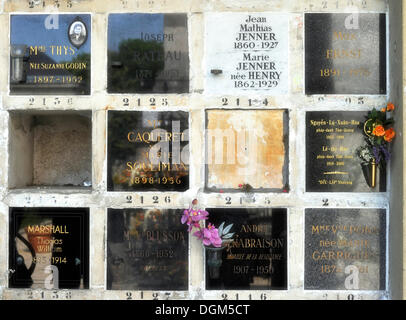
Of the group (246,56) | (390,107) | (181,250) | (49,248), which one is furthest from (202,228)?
(390,107)

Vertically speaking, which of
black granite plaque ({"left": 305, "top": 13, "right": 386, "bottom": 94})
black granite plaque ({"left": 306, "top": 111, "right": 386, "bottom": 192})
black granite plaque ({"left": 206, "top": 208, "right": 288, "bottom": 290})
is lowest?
black granite plaque ({"left": 206, "top": 208, "right": 288, "bottom": 290})

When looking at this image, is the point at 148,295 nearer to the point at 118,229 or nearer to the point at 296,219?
the point at 118,229

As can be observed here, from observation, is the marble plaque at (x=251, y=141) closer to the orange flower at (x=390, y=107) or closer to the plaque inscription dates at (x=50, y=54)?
the orange flower at (x=390, y=107)

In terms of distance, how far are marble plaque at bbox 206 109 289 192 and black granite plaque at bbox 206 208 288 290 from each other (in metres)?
0.33

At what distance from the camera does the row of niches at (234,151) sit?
13.2 ft

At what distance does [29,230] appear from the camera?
4.07 meters

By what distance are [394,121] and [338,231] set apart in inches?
47.8

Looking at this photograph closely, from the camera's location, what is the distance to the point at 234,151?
4078 millimetres

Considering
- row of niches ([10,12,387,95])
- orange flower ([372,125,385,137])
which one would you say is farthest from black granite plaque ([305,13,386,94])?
orange flower ([372,125,385,137])

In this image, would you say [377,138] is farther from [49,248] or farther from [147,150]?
[49,248]

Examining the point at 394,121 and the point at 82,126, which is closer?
the point at 394,121

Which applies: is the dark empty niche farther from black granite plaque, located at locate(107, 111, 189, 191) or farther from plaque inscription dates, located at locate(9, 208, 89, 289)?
black granite plaque, located at locate(107, 111, 189, 191)

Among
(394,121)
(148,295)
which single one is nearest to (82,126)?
(148,295)

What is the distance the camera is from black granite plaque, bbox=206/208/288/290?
4.03m
